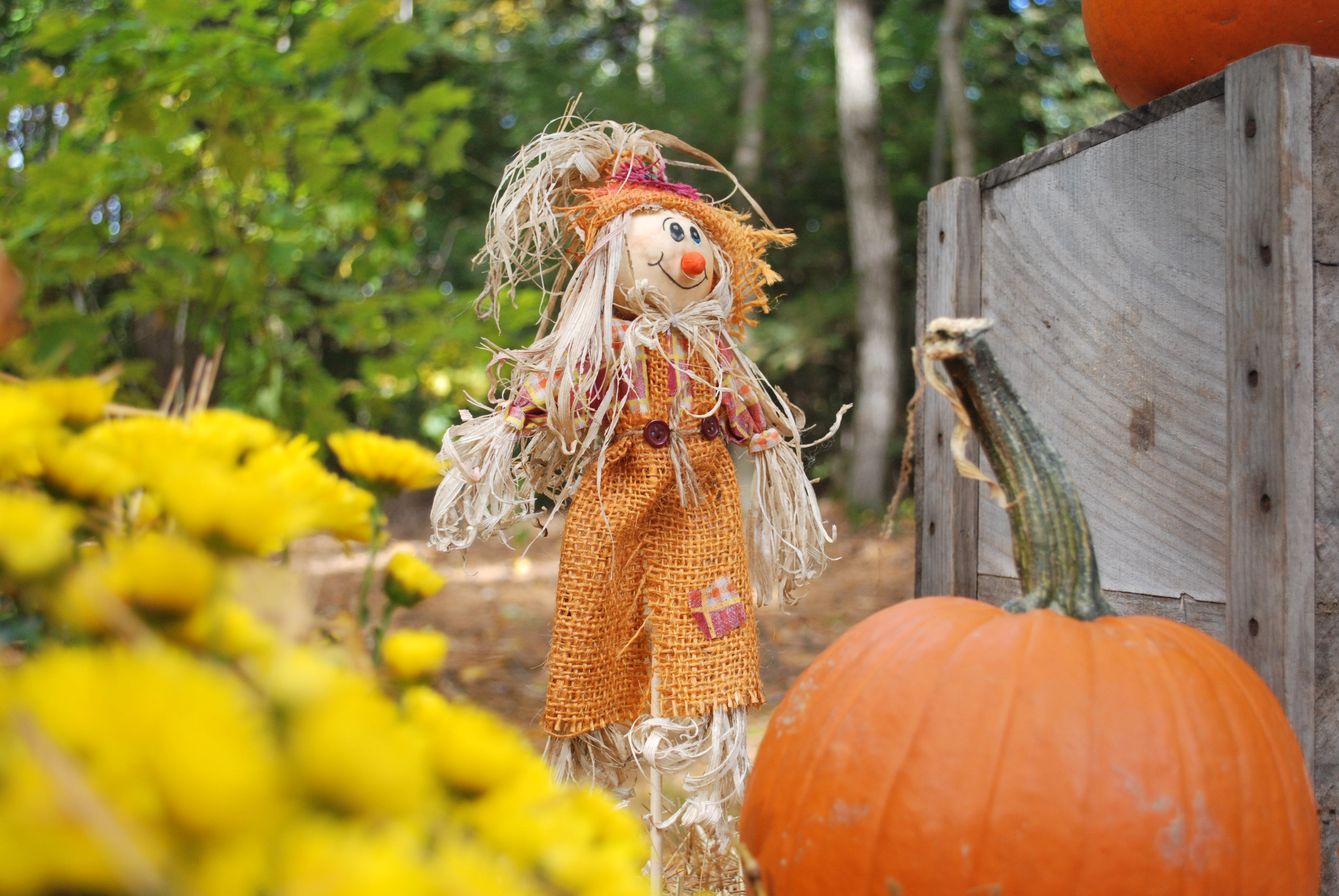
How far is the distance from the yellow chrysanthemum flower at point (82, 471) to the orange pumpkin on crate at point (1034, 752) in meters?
0.85

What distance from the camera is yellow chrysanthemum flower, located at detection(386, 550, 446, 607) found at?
2.32 feet

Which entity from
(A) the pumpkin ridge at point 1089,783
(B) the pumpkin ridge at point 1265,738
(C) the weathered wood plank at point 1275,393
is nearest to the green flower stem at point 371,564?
(A) the pumpkin ridge at point 1089,783

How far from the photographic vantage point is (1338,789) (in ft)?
4.51

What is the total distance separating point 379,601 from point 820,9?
10937 millimetres

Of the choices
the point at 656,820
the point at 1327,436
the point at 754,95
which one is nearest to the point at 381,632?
the point at 656,820

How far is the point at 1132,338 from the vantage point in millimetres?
1646

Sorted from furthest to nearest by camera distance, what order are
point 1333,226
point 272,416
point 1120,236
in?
point 272,416
point 1120,236
point 1333,226

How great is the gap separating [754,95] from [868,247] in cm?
290

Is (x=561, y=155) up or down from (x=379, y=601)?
up

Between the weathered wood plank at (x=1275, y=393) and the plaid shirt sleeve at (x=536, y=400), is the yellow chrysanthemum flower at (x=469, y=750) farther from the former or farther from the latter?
the plaid shirt sleeve at (x=536, y=400)

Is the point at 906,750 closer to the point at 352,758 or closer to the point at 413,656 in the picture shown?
the point at 413,656

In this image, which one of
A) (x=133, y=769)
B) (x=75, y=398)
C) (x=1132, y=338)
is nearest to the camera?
(x=133, y=769)

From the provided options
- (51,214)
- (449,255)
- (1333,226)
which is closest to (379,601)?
(51,214)

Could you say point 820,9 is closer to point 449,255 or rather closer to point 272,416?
A: point 449,255
